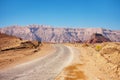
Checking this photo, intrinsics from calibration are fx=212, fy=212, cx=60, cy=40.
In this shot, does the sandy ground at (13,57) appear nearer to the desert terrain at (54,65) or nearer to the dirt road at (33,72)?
the desert terrain at (54,65)

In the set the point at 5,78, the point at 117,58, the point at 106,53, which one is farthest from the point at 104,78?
the point at 106,53

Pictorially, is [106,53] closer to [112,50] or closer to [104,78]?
[112,50]

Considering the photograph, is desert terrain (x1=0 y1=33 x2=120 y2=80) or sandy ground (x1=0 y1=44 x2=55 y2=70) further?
sandy ground (x1=0 y1=44 x2=55 y2=70)

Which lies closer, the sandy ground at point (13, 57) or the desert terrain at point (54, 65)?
the desert terrain at point (54, 65)

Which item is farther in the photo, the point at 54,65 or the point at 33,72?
the point at 54,65

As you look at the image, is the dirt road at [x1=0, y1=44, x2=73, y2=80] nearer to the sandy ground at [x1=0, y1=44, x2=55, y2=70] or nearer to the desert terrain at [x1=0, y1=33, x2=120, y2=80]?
the desert terrain at [x1=0, y1=33, x2=120, y2=80]

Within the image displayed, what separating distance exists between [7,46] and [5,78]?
965 inches

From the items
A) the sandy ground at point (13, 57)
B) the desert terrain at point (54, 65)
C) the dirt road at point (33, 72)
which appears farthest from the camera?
the sandy ground at point (13, 57)

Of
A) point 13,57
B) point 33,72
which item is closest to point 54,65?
point 33,72

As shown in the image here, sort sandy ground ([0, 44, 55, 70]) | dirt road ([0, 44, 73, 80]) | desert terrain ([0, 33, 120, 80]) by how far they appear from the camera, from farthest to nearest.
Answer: sandy ground ([0, 44, 55, 70])
desert terrain ([0, 33, 120, 80])
dirt road ([0, 44, 73, 80])

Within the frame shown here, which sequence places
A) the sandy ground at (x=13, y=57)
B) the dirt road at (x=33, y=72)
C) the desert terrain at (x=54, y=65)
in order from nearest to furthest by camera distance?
1. the dirt road at (x=33, y=72)
2. the desert terrain at (x=54, y=65)
3. the sandy ground at (x=13, y=57)

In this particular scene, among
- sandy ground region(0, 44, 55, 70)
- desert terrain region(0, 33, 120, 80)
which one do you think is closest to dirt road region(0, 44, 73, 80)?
desert terrain region(0, 33, 120, 80)

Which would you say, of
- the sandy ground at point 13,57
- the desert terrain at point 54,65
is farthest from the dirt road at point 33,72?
the sandy ground at point 13,57

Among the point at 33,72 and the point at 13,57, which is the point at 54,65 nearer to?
the point at 33,72
